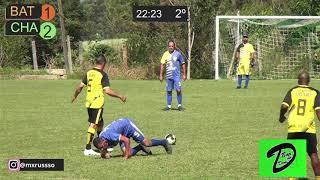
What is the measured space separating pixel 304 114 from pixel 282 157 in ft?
5.89

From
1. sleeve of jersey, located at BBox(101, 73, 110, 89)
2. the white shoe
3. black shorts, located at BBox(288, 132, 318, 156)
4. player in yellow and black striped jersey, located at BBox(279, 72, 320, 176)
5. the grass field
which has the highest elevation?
sleeve of jersey, located at BBox(101, 73, 110, 89)

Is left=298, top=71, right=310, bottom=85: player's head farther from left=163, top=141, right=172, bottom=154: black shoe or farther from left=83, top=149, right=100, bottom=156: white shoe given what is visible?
left=83, top=149, right=100, bottom=156: white shoe

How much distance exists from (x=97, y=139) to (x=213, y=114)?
7.74 metres

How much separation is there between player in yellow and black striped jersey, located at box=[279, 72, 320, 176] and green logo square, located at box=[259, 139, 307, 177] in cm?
156

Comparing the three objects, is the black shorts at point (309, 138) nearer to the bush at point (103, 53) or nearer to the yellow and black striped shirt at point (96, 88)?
the yellow and black striped shirt at point (96, 88)

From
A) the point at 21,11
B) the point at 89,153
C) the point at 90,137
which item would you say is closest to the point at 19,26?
the point at 21,11

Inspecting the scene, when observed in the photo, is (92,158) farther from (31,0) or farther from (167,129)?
(31,0)

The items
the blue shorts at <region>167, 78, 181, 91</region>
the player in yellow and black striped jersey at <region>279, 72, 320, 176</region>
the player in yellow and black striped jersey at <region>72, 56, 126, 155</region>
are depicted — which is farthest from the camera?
the blue shorts at <region>167, 78, 181, 91</region>

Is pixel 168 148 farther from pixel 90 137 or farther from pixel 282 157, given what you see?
pixel 282 157


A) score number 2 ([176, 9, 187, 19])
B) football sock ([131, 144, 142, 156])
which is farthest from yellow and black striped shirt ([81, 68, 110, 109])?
score number 2 ([176, 9, 187, 19])

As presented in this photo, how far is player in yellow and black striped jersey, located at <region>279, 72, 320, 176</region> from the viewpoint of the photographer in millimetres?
10414

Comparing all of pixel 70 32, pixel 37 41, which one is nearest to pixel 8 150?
pixel 37 41

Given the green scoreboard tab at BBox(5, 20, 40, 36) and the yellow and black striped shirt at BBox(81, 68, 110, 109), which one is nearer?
the yellow and black striped shirt at BBox(81, 68, 110, 109)

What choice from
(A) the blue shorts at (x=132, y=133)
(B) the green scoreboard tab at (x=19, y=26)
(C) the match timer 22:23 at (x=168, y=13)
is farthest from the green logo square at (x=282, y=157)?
(C) the match timer 22:23 at (x=168, y=13)
